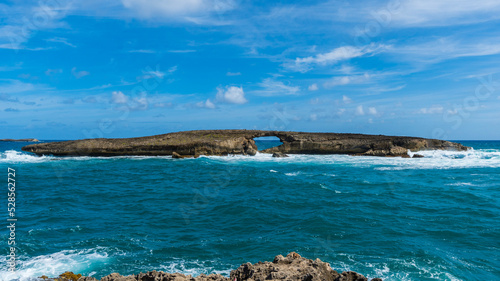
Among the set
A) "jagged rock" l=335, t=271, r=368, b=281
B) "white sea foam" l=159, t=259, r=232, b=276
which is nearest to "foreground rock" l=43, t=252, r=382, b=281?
"jagged rock" l=335, t=271, r=368, b=281

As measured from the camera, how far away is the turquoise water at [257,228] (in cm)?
830

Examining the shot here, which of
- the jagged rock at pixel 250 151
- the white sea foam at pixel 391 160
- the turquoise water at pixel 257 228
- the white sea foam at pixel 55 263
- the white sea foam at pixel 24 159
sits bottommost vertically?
the white sea foam at pixel 55 263

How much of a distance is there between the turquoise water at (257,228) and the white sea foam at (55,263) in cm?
3

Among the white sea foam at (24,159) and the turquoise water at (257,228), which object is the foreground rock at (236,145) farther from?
the turquoise water at (257,228)

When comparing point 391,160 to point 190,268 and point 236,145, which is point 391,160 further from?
point 190,268

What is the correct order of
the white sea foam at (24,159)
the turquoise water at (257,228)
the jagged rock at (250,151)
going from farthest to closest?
the jagged rock at (250,151)
the white sea foam at (24,159)
the turquoise water at (257,228)

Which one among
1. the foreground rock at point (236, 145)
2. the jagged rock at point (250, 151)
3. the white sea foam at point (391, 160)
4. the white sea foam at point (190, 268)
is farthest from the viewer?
the jagged rock at point (250, 151)

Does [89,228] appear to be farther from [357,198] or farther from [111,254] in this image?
[357,198]

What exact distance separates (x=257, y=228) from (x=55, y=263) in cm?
665

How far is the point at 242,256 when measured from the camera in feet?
28.7

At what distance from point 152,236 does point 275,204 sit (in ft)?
22.5

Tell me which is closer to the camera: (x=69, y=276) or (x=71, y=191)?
(x=69, y=276)

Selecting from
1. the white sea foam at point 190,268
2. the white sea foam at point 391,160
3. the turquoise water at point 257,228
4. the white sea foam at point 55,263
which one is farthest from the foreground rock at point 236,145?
the white sea foam at point 190,268

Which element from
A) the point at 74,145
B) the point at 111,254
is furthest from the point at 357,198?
the point at 74,145
